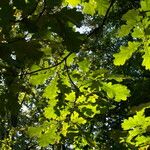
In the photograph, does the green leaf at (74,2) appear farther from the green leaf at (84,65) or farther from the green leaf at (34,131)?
the green leaf at (34,131)

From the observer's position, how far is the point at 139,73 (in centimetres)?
1878

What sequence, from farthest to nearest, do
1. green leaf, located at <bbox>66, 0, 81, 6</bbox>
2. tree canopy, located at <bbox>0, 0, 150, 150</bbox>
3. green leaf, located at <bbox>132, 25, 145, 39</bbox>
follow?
green leaf, located at <bbox>66, 0, 81, 6</bbox>, green leaf, located at <bbox>132, 25, 145, 39</bbox>, tree canopy, located at <bbox>0, 0, 150, 150</bbox>

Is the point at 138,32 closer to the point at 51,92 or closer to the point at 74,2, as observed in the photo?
the point at 74,2

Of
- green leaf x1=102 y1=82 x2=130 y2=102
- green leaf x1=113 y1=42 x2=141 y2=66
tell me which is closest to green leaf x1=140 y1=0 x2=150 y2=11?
green leaf x1=113 y1=42 x2=141 y2=66

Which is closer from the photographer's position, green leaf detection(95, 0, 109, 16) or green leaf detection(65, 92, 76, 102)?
green leaf detection(95, 0, 109, 16)

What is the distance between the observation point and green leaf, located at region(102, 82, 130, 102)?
309cm

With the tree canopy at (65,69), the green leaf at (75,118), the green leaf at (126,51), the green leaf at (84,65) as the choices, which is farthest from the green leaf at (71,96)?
the green leaf at (126,51)

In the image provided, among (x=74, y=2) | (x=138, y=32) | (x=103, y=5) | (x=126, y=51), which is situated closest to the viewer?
(x=103, y=5)

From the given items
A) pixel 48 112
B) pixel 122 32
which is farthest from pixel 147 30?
pixel 48 112

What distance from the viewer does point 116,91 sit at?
10.2 ft

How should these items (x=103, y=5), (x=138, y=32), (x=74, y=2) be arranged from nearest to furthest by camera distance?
(x=103, y=5)
(x=138, y=32)
(x=74, y=2)

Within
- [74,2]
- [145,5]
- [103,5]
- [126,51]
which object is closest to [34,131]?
[126,51]

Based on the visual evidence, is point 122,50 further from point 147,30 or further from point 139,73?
point 139,73

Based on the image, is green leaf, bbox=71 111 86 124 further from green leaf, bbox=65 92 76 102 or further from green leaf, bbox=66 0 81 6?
green leaf, bbox=66 0 81 6
